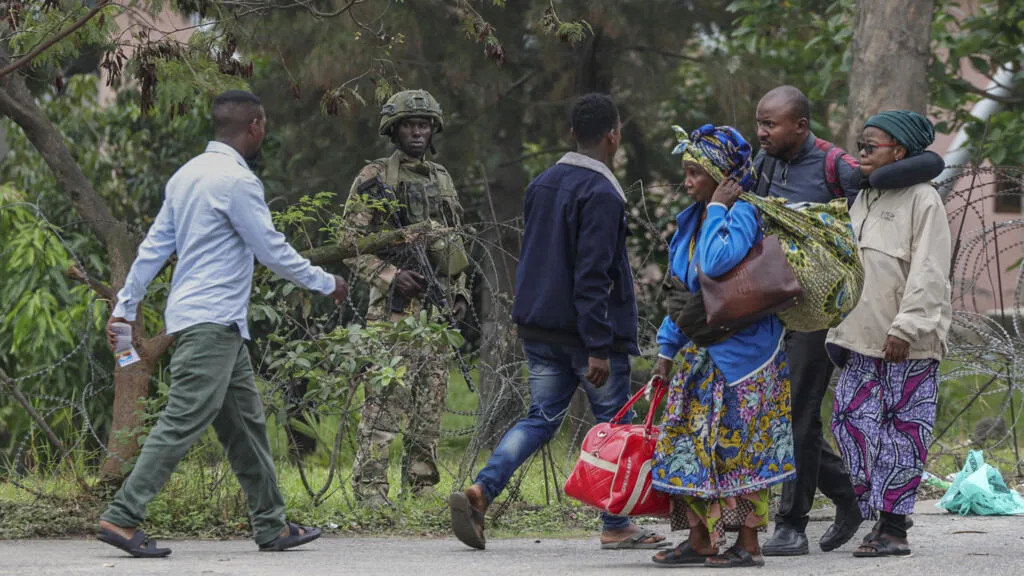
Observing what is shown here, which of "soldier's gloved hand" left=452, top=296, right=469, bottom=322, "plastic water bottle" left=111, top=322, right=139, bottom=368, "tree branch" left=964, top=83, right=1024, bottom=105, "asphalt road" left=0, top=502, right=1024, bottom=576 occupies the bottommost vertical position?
"asphalt road" left=0, top=502, right=1024, bottom=576

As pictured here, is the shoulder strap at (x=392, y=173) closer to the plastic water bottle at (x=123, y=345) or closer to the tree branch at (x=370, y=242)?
the tree branch at (x=370, y=242)

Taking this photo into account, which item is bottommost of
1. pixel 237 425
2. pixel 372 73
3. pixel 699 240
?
pixel 237 425

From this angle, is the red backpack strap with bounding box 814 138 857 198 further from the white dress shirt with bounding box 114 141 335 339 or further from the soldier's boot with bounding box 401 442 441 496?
the soldier's boot with bounding box 401 442 441 496

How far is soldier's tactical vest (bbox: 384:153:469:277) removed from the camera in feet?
24.9

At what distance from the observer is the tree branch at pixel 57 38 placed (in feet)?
21.9

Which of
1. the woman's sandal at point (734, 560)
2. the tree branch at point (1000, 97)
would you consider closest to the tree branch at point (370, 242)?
the woman's sandal at point (734, 560)

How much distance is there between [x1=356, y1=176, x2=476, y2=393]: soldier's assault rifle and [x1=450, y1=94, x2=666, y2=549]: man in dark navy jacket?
3.53ft

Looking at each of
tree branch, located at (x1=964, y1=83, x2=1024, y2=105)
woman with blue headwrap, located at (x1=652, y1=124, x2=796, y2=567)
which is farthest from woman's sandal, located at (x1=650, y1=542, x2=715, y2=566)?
tree branch, located at (x1=964, y1=83, x2=1024, y2=105)

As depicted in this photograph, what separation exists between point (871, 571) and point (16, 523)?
3.70 meters

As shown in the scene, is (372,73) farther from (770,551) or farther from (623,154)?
(623,154)

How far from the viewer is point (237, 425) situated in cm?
609

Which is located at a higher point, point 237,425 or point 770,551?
point 237,425

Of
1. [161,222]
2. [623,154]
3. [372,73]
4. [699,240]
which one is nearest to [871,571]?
[699,240]

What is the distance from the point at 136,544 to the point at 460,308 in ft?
7.88
